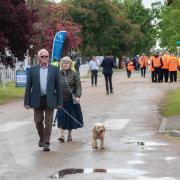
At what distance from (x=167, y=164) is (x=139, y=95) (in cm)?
1731

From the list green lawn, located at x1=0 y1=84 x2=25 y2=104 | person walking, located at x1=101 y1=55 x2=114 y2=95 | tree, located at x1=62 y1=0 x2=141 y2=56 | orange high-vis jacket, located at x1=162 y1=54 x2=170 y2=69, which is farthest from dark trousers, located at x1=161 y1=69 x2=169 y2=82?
tree, located at x1=62 y1=0 x2=141 y2=56

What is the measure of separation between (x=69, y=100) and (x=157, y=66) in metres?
24.5

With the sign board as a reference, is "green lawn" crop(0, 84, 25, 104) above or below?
below

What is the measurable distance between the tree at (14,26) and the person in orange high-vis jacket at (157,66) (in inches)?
427

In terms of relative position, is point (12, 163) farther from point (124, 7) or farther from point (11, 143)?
point (124, 7)

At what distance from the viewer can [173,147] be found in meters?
13.4

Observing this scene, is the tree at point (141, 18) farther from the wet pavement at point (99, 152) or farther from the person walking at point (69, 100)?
the person walking at point (69, 100)

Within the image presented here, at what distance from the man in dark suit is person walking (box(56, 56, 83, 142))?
1.28 meters

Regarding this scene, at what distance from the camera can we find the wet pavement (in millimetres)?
10383

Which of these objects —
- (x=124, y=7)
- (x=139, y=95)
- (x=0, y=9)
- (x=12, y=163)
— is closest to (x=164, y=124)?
(x=12, y=163)

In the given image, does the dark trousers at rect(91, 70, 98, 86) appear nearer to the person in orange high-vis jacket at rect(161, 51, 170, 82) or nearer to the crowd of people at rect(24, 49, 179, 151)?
the person in orange high-vis jacket at rect(161, 51, 170, 82)

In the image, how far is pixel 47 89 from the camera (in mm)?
12969

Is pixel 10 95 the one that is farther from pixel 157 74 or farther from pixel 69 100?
pixel 69 100

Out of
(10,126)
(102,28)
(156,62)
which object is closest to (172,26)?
(102,28)
